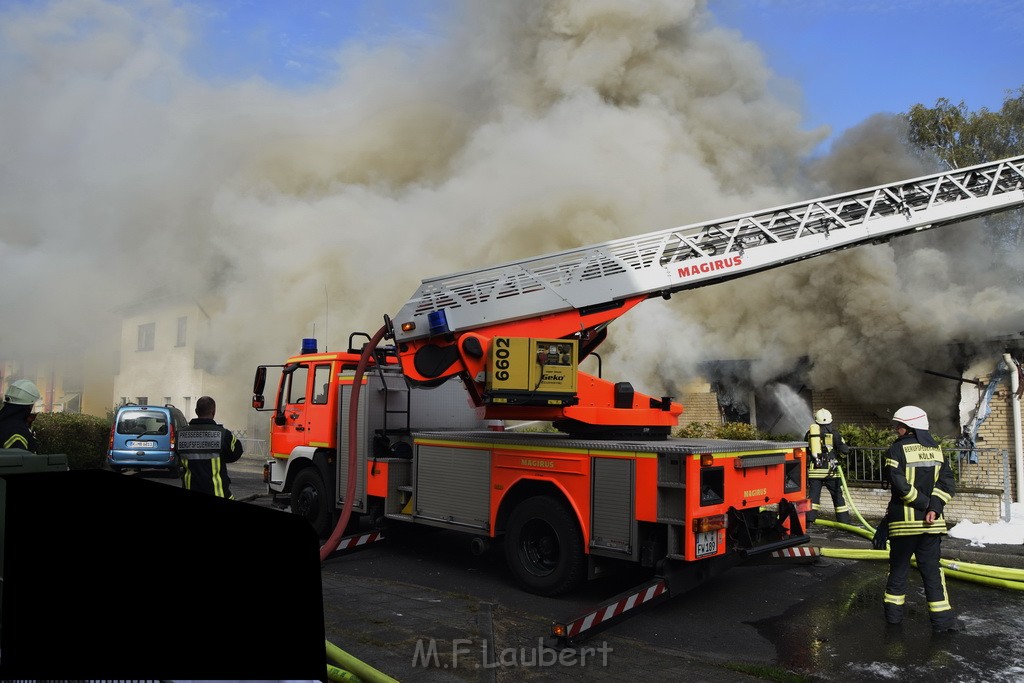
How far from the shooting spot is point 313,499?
8.83m

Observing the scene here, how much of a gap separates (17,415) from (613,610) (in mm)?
4504

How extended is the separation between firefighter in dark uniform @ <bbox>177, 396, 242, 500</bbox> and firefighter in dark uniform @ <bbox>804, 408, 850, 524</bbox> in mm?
6706

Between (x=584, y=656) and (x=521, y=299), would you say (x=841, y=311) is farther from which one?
(x=584, y=656)

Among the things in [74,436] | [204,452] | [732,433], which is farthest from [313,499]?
[74,436]

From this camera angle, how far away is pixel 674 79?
17.1 m

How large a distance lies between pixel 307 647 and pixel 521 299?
5.92 meters

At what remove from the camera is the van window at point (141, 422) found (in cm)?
1588

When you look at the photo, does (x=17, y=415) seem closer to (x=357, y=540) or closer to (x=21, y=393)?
(x=21, y=393)

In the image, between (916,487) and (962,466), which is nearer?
(916,487)

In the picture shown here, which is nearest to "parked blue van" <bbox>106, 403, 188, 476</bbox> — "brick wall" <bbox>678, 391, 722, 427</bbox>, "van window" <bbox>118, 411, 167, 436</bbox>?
"van window" <bbox>118, 411, 167, 436</bbox>

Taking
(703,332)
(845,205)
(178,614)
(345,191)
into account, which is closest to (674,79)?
(703,332)

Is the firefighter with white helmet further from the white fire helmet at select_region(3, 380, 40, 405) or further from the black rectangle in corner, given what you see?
the black rectangle in corner

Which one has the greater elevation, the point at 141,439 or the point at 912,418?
the point at 912,418

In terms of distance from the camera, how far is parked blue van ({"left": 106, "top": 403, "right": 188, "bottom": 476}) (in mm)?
15789
